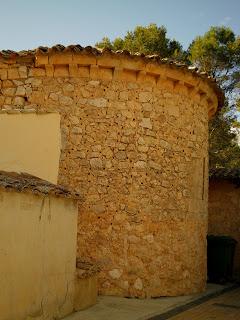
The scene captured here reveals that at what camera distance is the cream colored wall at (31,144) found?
7.73 m

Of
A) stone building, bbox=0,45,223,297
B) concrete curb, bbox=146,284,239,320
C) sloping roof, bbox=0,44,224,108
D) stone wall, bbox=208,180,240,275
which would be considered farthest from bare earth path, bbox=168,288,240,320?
sloping roof, bbox=0,44,224,108

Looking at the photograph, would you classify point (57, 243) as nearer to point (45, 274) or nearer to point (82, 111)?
point (45, 274)

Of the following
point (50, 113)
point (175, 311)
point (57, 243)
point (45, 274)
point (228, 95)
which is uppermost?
point (228, 95)

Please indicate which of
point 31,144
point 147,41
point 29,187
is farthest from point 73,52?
point 147,41

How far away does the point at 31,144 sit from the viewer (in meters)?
7.88

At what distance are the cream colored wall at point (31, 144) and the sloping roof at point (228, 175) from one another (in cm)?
692

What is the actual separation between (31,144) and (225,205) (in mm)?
7968

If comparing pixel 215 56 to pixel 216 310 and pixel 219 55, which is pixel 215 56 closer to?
pixel 219 55

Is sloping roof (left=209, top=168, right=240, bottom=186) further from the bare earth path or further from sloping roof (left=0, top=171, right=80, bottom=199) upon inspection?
sloping roof (left=0, top=171, right=80, bottom=199)

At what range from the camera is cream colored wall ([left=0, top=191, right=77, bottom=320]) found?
5.19 metres

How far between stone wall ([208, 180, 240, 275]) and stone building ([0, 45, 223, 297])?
15.7ft

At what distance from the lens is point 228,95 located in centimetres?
2017

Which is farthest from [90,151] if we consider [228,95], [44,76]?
[228,95]

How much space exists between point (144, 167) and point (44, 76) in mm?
2772
